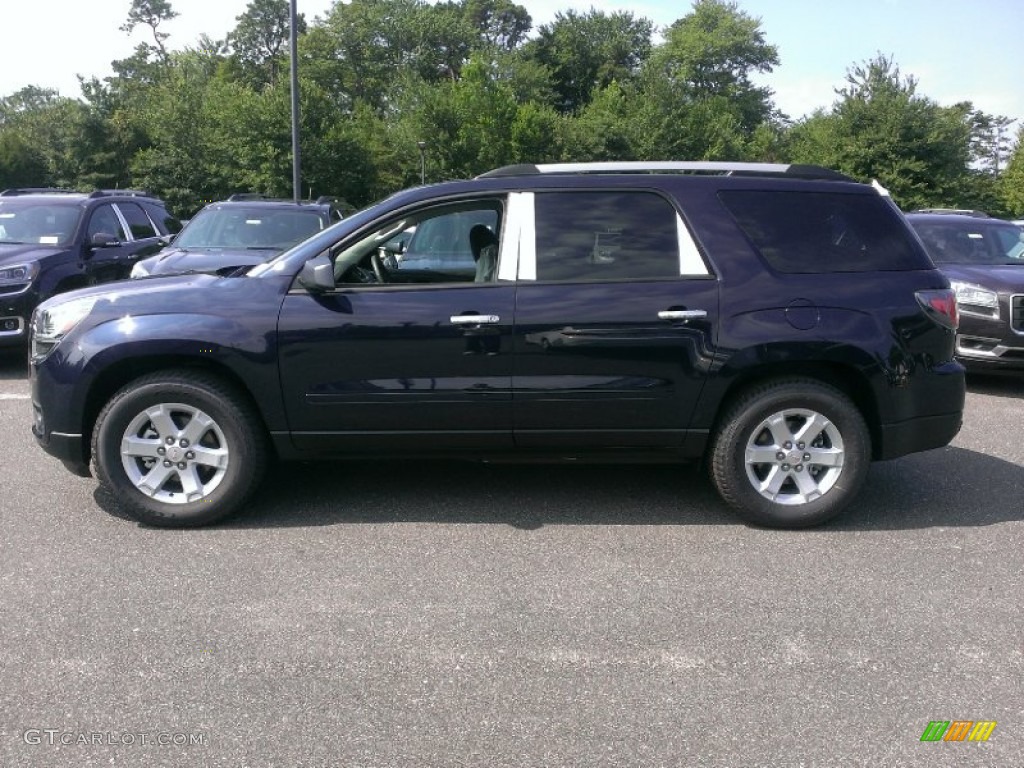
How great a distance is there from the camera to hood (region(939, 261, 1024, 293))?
8266 millimetres

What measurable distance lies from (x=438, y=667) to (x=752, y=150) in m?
51.2

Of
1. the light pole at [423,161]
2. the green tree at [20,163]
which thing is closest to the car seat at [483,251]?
the light pole at [423,161]

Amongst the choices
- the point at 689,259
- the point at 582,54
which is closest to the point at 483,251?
the point at 689,259

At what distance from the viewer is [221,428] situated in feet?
15.2

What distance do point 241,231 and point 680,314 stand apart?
6888 millimetres

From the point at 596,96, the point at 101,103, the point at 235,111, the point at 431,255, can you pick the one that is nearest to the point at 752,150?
the point at 596,96

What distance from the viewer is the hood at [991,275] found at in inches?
325

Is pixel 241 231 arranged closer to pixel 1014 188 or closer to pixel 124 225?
pixel 124 225

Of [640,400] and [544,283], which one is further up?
[544,283]

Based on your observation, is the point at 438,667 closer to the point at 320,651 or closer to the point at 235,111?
the point at 320,651

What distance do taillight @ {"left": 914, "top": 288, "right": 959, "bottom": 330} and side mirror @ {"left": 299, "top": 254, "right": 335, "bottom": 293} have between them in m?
3.01

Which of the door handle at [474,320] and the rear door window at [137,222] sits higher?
the rear door window at [137,222]

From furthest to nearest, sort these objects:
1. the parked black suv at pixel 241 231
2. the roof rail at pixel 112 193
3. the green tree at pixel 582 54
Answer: the green tree at pixel 582 54 < the roof rail at pixel 112 193 < the parked black suv at pixel 241 231

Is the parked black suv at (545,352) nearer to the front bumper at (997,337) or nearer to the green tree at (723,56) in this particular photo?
the front bumper at (997,337)
